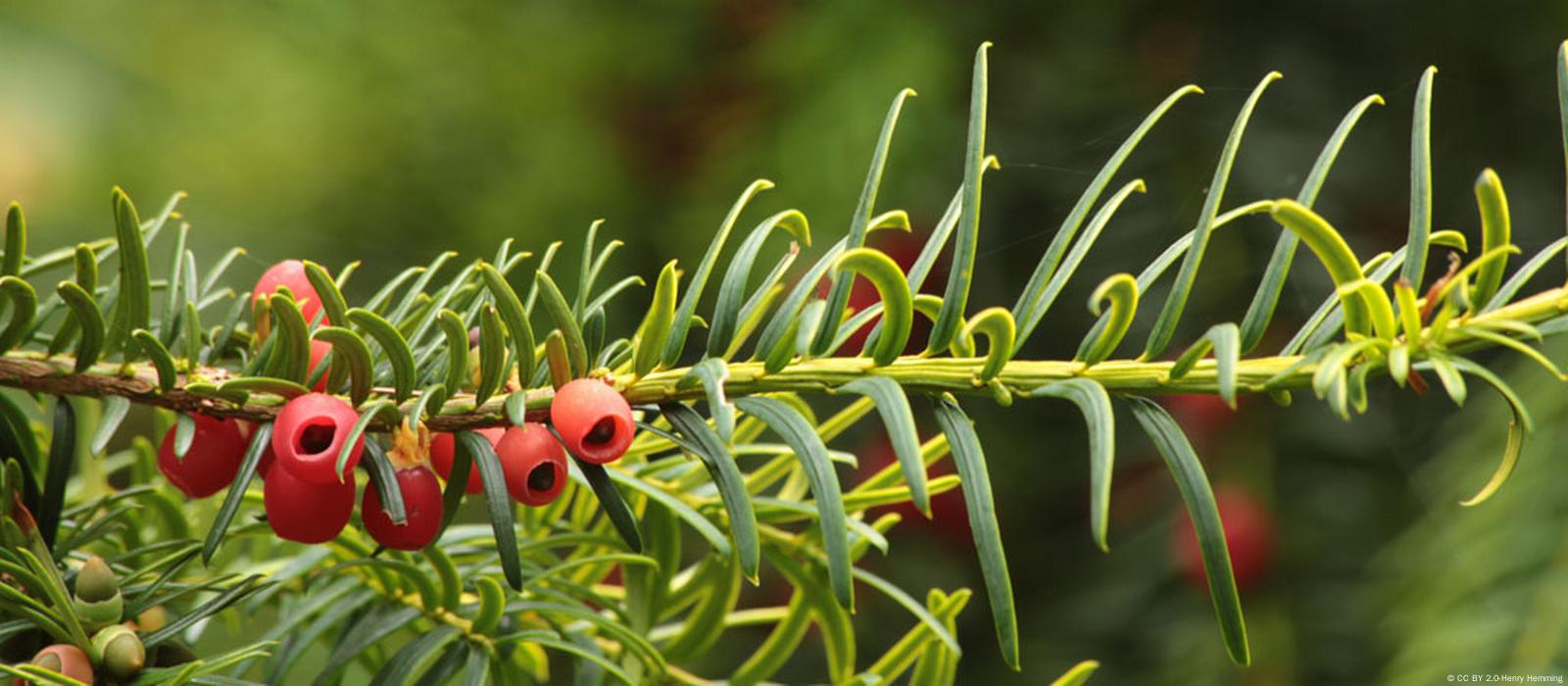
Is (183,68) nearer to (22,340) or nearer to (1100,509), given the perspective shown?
(22,340)

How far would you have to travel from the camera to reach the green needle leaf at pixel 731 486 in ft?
0.80

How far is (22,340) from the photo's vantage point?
29 cm

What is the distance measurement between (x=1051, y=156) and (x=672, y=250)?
294 millimetres

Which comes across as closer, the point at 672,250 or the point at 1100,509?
the point at 1100,509

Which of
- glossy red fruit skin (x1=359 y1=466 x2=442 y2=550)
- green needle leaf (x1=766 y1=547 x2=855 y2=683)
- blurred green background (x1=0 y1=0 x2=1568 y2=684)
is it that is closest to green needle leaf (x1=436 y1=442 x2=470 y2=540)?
glossy red fruit skin (x1=359 y1=466 x2=442 y2=550)

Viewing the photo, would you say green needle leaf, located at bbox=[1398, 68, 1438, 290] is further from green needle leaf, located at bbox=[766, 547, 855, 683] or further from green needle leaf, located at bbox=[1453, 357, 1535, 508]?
green needle leaf, located at bbox=[766, 547, 855, 683]

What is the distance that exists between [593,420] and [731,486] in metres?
0.03

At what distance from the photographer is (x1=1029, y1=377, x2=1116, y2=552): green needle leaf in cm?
22

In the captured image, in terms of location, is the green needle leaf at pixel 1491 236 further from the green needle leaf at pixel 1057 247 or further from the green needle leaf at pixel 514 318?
the green needle leaf at pixel 514 318

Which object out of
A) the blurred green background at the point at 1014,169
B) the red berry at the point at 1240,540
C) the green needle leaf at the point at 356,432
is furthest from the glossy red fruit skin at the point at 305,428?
the red berry at the point at 1240,540

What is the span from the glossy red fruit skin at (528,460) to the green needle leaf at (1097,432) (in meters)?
0.09

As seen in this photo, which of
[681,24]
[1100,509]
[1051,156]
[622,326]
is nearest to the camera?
[1100,509]

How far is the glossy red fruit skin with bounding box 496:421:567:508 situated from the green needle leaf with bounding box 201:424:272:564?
0.05 metres

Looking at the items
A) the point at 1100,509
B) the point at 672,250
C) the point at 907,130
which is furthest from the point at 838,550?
the point at 672,250
